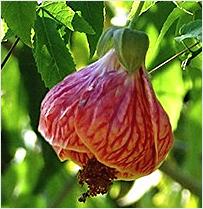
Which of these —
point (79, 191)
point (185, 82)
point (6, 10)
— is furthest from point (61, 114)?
point (79, 191)

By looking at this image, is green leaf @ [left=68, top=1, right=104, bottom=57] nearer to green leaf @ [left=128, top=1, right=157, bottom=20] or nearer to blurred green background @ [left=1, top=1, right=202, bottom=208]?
green leaf @ [left=128, top=1, right=157, bottom=20]

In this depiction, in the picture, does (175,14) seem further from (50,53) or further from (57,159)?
(57,159)

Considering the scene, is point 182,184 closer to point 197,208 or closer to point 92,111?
point 197,208

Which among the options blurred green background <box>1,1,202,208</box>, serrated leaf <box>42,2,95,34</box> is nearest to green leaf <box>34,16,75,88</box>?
serrated leaf <box>42,2,95,34</box>

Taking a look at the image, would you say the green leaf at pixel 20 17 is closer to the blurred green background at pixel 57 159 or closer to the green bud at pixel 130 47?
the green bud at pixel 130 47

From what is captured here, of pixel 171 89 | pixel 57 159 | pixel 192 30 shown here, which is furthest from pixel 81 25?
pixel 57 159

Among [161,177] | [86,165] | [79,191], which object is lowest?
[161,177]
